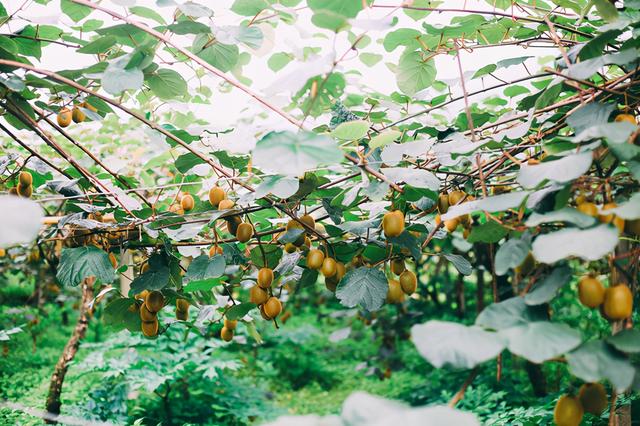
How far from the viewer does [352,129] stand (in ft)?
2.82

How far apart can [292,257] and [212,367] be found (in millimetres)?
1475

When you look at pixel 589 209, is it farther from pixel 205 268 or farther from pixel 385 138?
pixel 205 268

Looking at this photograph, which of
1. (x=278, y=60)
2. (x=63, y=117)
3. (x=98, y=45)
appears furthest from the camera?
(x=278, y=60)

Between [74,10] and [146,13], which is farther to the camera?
[74,10]

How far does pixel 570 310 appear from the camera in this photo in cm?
345

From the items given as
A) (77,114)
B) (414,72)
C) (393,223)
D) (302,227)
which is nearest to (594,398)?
(393,223)

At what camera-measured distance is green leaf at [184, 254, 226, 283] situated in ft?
3.35

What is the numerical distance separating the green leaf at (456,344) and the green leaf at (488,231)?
26 cm

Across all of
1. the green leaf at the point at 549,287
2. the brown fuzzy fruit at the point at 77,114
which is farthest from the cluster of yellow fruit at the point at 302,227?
the brown fuzzy fruit at the point at 77,114

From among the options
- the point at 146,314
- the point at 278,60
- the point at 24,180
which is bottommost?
the point at 146,314

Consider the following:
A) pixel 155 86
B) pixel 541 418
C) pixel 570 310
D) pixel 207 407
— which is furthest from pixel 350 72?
pixel 570 310

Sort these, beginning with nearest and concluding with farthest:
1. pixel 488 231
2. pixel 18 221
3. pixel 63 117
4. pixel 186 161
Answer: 1. pixel 18 221
2. pixel 488 231
3. pixel 186 161
4. pixel 63 117

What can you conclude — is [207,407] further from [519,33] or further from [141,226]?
[519,33]

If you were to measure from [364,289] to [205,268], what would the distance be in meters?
0.34
